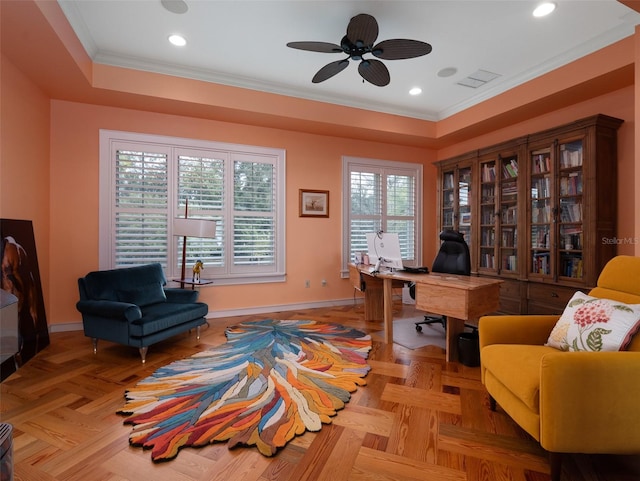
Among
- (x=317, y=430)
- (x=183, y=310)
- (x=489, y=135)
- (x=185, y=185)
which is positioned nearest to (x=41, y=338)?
(x=183, y=310)

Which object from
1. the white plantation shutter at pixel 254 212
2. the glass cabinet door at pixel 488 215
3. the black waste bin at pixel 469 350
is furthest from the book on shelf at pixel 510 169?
the white plantation shutter at pixel 254 212

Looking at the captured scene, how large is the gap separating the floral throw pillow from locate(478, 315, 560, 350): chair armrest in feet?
0.37

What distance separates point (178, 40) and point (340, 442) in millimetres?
3858

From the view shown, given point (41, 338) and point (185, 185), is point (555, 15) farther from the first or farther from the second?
point (41, 338)

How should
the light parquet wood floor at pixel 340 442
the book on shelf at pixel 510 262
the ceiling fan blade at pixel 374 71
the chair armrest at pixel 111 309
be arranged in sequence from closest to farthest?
the light parquet wood floor at pixel 340 442, the chair armrest at pixel 111 309, the ceiling fan blade at pixel 374 71, the book on shelf at pixel 510 262

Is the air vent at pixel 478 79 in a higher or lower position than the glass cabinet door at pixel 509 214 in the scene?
higher

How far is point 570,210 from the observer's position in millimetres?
3779

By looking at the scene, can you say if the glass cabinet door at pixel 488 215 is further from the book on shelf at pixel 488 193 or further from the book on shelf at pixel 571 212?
the book on shelf at pixel 571 212

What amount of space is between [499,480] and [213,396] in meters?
1.81

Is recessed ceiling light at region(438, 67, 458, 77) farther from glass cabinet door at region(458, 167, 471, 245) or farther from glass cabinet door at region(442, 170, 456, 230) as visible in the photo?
glass cabinet door at region(442, 170, 456, 230)

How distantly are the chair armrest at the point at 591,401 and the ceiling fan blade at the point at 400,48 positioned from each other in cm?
249

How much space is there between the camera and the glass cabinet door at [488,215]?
4742mm

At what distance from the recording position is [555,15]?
2.95 m

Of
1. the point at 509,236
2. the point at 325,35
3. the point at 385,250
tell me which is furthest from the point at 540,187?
the point at 325,35
